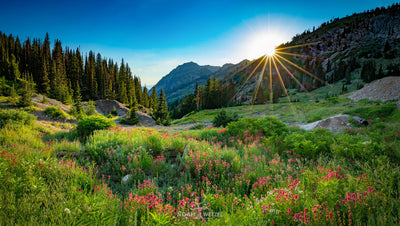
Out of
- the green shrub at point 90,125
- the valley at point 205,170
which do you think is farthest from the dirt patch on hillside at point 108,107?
the green shrub at point 90,125

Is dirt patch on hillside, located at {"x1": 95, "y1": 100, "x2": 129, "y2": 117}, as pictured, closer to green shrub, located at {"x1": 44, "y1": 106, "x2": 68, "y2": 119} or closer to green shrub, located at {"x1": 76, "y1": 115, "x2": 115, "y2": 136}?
green shrub, located at {"x1": 44, "y1": 106, "x2": 68, "y2": 119}

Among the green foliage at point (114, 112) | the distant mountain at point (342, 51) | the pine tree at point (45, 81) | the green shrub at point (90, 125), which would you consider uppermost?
the distant mountain at point (342, 51)

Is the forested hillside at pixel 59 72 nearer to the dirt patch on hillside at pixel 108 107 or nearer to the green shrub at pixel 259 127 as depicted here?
the dirt patch on hillside at pixel 108 107

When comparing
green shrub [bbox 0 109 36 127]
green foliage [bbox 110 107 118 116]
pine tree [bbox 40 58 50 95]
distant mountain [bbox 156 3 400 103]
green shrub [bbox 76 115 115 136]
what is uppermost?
distant mountain [bbox 156 3 400 103]

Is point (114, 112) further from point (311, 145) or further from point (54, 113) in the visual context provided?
point (311, 145)

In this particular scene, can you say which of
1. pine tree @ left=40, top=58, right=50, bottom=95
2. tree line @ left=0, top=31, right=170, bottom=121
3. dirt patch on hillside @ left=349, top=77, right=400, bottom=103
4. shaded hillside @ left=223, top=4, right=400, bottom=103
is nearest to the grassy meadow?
dirt patch on hillside @ left=349, top=77, right=400, bottom=103

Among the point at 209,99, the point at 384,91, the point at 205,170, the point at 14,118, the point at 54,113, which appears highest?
the point at 209,99

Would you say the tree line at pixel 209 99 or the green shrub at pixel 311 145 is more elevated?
the tree line at pixel 209 99

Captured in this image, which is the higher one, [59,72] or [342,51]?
[342,51]

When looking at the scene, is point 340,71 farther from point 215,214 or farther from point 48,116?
point 48,116

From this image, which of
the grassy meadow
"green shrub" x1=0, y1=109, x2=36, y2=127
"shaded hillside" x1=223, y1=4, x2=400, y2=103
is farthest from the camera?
"shaded hillside" x1=223, y1=4, x2=400, y2=103

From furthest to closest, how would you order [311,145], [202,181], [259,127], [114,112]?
[114,112], [259,127], [311,145], [202,181]

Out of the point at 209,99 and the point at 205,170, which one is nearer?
the point at 205,170

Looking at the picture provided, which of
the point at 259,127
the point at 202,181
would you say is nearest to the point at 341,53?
→ the point at 259,127
